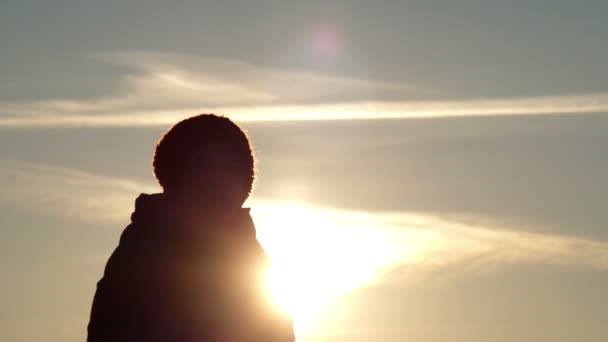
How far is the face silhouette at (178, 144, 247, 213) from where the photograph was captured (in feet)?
27.9

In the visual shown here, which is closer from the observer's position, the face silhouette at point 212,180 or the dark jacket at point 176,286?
Answer: the dark jacket at point 176,286

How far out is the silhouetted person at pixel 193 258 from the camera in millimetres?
8195

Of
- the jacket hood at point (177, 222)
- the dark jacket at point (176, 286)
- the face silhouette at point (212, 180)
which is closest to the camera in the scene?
the dark jacket at point (176, 286)

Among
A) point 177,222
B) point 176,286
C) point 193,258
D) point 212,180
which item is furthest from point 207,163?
point 176,286

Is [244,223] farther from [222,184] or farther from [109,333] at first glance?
[109,333]

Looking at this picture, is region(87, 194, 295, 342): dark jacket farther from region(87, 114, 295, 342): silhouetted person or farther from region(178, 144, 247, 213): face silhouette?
region(178, 144, 247, 213): face silhouette

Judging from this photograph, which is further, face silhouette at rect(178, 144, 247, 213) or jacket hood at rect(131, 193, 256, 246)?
face silhouette at rect(178, 144, 247, 213)

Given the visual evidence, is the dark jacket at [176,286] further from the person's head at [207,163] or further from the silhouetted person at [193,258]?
the person's head at [207,163]

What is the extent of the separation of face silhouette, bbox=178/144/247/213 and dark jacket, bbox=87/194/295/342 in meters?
0.13

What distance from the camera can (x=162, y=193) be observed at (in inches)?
336

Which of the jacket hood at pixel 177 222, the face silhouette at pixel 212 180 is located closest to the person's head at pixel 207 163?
the face silhouette at pixel 212 180

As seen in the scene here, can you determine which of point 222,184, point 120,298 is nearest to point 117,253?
point 120,298

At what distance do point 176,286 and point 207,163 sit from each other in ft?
2.76

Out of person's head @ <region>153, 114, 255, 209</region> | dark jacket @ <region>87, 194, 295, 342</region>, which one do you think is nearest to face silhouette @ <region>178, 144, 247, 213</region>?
person's head @ <region>153, 114, 255, 209</region>
